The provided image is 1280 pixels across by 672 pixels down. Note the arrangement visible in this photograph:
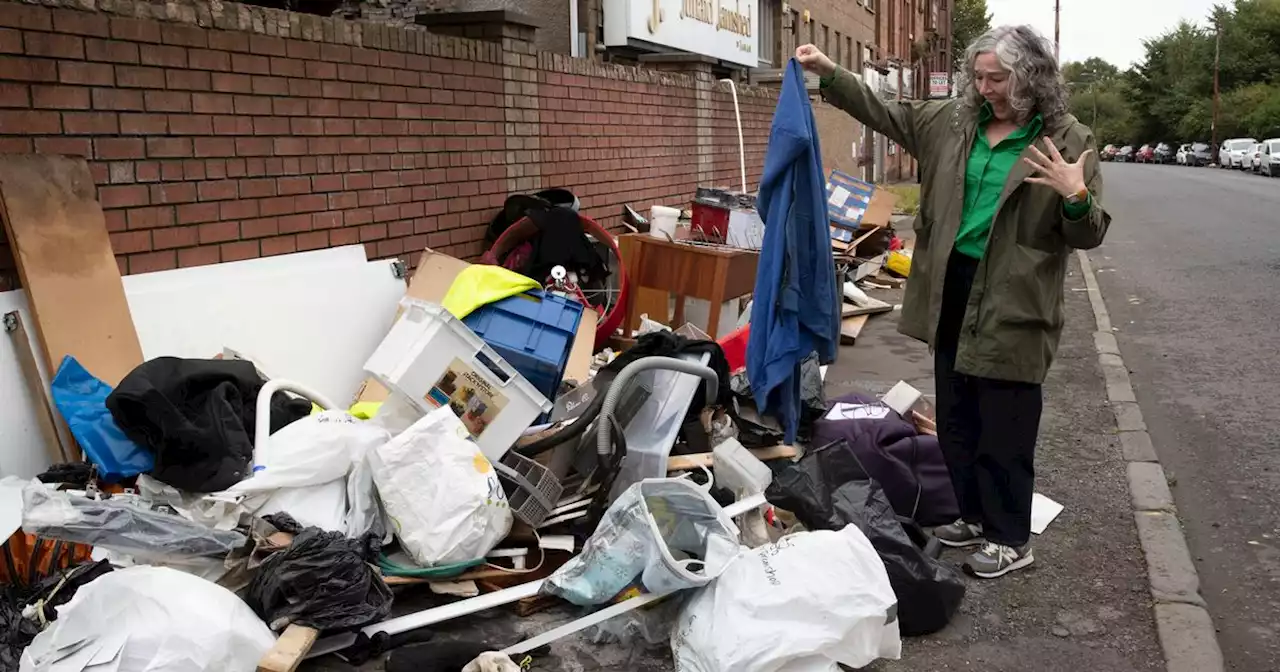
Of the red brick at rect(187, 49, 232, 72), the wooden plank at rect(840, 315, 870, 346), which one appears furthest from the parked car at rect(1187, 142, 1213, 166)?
the red brick at rect(187, 49, 232, 72)

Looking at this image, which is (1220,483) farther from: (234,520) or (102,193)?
(102,193)

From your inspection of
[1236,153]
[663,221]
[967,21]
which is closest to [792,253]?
[663,221]

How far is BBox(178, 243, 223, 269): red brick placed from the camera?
445 centimetres

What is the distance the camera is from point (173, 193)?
438 centimetres

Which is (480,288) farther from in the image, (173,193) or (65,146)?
(65,146)

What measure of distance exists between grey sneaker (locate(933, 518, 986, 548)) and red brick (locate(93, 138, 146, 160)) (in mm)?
3642

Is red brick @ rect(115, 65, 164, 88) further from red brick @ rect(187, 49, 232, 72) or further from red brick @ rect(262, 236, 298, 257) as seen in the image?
red brick @ rect(262, 236, 298, 257)

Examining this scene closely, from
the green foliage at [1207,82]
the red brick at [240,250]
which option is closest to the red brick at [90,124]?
the red brick at [240,250]

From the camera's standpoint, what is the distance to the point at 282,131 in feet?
16.2

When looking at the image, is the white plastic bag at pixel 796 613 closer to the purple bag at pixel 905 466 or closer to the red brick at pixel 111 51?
the purple bag at pixel 905 466

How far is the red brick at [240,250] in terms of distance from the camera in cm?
467

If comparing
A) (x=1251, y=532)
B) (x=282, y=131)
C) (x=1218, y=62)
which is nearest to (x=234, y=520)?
(x=282, y=131)

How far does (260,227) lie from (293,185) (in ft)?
1.00

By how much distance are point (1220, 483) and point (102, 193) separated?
17.6ft
